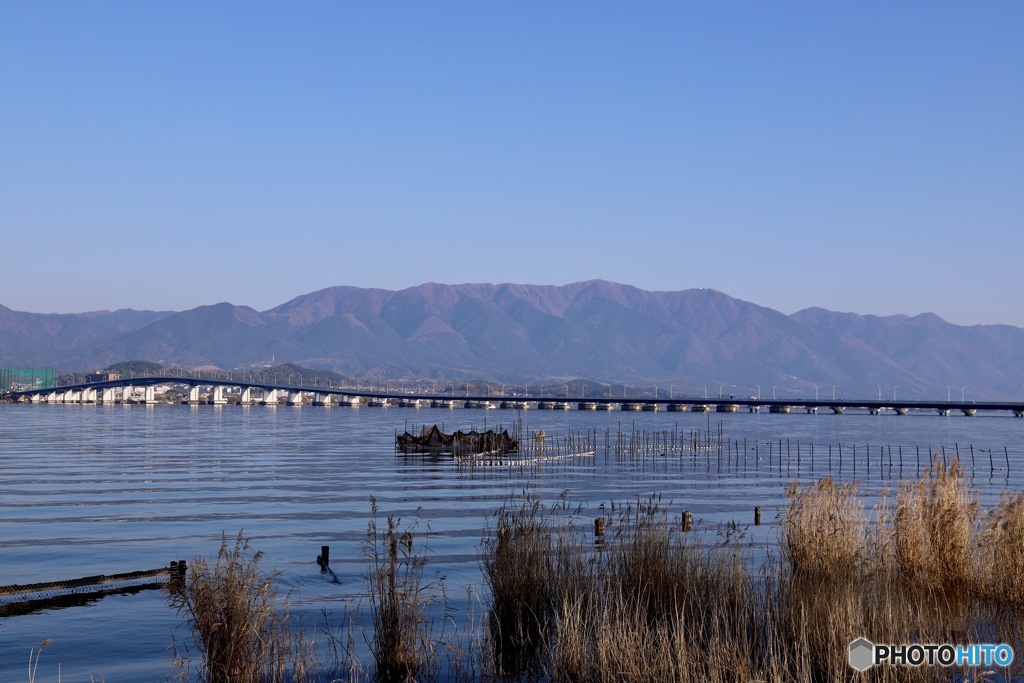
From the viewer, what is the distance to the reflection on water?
22.3m

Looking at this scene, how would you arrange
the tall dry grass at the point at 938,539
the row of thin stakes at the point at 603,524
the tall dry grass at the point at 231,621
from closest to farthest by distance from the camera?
the tall dry grass at the point at 231,621, the tall dry grass at the point at 938,539, the row of thin stakes at the point at 603,524

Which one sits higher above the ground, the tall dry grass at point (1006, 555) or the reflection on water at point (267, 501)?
the tall dry grass at point (1006, 555)

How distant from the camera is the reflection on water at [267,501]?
22344mm

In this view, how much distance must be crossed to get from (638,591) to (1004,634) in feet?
21.6

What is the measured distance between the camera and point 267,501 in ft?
168

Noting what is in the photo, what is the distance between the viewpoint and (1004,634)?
17781 millimetres
